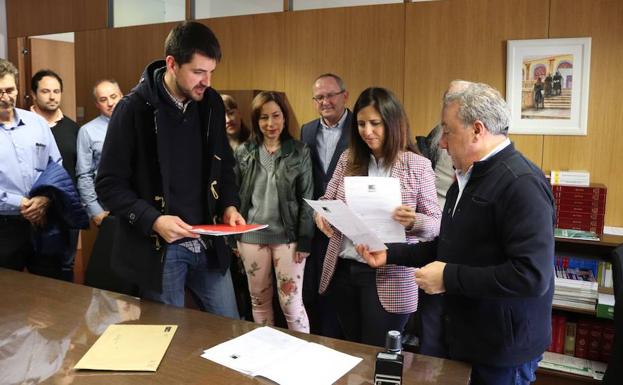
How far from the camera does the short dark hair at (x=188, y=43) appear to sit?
173 cm

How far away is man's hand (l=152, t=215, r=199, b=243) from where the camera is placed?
1.68m

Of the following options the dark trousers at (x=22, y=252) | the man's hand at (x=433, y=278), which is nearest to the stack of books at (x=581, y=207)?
the man's hand at (x=433, y=278)

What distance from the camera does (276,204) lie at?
2900 millimetres

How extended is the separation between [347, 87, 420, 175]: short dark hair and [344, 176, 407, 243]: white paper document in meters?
0.22

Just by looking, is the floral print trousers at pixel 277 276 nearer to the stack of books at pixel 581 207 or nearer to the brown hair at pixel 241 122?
the brown hair at pixel 241 122

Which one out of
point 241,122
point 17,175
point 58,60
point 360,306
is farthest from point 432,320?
point 58,60

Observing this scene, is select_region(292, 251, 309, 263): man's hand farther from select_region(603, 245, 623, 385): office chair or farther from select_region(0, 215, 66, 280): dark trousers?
select_region(603, 245, 623, 385): office chair

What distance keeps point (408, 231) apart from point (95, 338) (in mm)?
1227

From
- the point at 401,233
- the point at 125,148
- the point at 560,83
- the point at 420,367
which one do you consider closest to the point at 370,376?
the point at 420,367

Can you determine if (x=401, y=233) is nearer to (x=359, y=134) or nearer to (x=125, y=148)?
(x=359, y=134)

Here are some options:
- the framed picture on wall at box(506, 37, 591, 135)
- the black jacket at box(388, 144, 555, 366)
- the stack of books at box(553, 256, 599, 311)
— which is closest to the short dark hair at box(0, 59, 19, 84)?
the black jacket at box(388, 144, 555, 366)

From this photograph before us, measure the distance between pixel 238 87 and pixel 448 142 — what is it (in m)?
2.85

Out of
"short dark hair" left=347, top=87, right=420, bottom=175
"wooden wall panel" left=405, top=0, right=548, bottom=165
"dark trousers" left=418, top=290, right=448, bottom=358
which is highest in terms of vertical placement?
"wooden wall panel" left=405, top=0, right=548, bottom=165

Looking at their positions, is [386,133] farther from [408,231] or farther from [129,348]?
[129,348]
